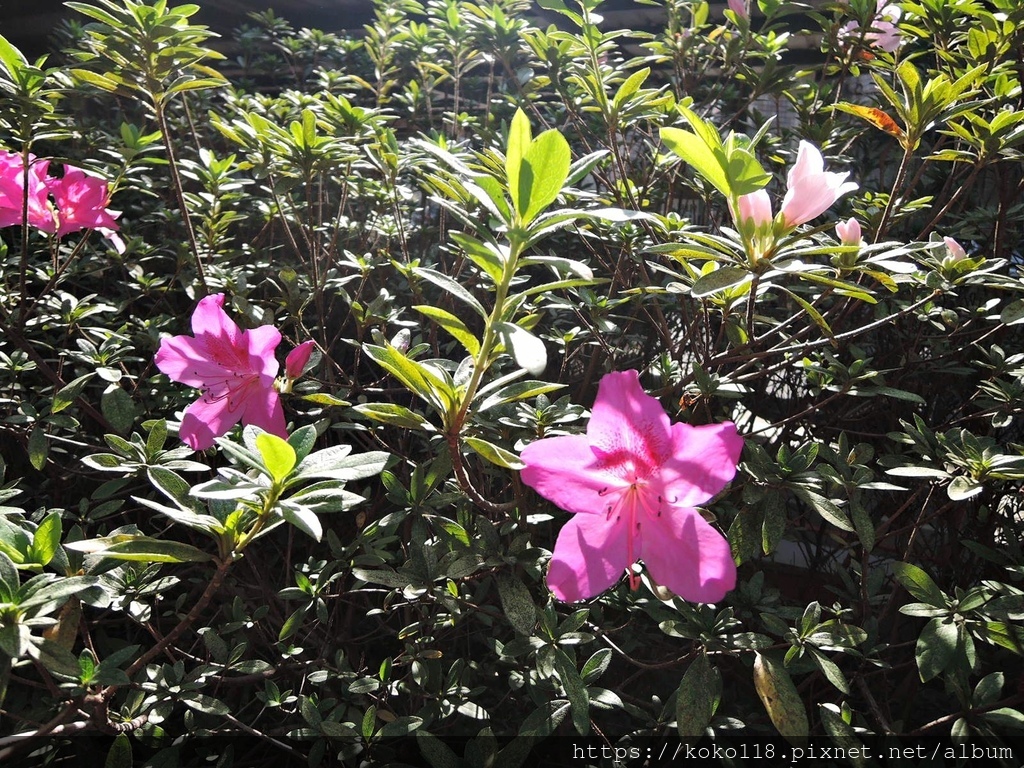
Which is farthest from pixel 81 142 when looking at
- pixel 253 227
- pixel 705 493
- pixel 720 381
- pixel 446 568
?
pixel 705 493

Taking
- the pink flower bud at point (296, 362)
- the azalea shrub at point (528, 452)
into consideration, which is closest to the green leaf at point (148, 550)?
the azalea shrub at point (528, 452)

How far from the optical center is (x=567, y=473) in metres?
0.86

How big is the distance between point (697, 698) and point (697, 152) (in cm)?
73

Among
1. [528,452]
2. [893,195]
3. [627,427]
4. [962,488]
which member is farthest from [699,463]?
[893,195]

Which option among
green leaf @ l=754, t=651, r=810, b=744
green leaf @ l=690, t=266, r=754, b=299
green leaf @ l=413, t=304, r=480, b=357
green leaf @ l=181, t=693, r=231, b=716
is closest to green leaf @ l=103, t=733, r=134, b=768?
green leaf @ l=181, t=693, r=231, b=716

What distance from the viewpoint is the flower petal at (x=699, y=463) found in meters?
0.80

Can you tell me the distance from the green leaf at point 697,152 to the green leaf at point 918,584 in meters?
0.66

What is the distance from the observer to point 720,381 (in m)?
1.15

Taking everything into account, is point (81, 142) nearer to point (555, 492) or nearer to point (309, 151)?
point (309, 151)

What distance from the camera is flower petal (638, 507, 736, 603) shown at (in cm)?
83

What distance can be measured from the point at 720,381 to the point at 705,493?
1.18ft

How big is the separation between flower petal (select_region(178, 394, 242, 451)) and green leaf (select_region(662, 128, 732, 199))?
731 millimetres

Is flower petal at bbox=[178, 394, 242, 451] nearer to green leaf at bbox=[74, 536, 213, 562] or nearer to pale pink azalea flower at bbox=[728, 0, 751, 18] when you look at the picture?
green leaf at bbox=[74, 536, 213, 562]

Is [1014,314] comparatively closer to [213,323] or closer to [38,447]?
[213,323]
